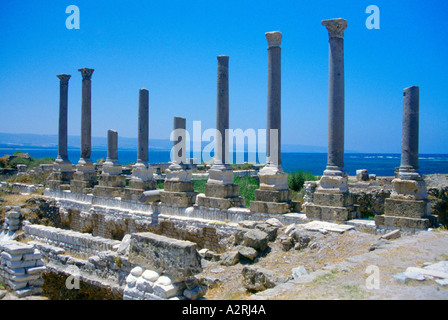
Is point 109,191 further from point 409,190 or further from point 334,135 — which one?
point 409,190

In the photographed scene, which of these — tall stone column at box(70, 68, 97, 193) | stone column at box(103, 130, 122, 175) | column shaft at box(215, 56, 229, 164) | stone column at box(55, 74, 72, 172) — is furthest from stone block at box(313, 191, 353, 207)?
stone column at box(55, 74, 72, 172)

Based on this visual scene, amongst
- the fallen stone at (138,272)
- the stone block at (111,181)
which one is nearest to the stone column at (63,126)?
the stone block at (111,181)

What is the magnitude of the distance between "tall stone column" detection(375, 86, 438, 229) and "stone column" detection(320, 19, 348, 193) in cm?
148

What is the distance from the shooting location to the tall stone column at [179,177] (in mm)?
12594

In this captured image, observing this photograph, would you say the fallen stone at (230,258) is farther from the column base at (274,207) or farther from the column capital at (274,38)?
the column capital at (274,38)

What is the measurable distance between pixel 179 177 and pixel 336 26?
6531 mm

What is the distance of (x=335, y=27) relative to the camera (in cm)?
1024

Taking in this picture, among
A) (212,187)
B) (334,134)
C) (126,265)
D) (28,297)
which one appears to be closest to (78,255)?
(28,297)

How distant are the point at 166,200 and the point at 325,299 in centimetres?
855

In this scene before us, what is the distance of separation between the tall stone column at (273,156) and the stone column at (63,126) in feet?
36.4

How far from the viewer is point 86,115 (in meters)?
17.4

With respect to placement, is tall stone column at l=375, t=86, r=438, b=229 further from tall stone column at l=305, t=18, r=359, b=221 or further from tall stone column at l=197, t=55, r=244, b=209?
tall stone column at l=197, t=55, r=244, b=209

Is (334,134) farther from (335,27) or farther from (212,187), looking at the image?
(212,187)
